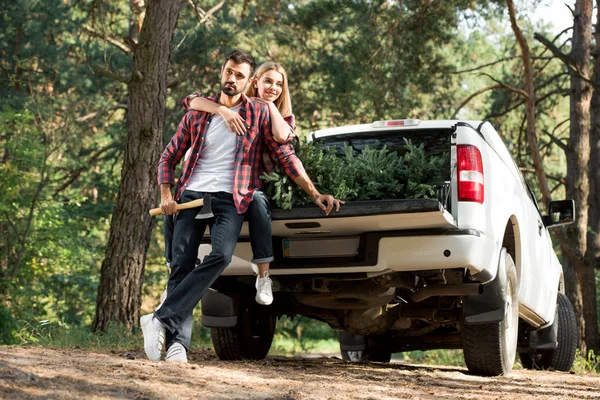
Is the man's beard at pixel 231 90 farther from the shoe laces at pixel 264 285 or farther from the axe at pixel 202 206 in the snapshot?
the shoe laces at pixel 264 285

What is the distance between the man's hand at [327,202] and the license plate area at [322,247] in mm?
433

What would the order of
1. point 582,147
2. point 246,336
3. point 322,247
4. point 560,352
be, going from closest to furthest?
point 322,247
point 246,336
point 560,352
point 582,147

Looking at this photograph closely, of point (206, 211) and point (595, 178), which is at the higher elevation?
point (595, 178)

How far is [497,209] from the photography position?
569 centimetres

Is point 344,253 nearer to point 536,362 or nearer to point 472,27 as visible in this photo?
point 536,362

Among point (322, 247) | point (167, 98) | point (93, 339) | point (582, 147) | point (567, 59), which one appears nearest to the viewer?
point (322, 247)

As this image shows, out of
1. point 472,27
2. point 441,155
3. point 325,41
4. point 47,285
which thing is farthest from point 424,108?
point 441,155

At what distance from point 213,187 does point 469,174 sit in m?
1.64

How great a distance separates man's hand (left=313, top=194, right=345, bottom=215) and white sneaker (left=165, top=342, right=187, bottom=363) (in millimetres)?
1228

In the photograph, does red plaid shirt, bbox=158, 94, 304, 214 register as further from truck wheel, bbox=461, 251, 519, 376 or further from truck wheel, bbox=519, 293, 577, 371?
truck wheel, bbox=519, 293, 577, 371

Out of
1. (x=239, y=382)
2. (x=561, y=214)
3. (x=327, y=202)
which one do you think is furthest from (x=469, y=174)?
(x=561, y=214)

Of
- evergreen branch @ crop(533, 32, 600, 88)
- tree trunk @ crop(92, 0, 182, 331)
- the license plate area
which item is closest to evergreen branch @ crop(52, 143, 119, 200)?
tree trunk @ crop(92, 0, 182, 331)

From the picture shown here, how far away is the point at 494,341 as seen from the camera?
5816mm

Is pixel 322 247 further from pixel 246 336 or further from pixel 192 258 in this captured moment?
pixel 246 336
